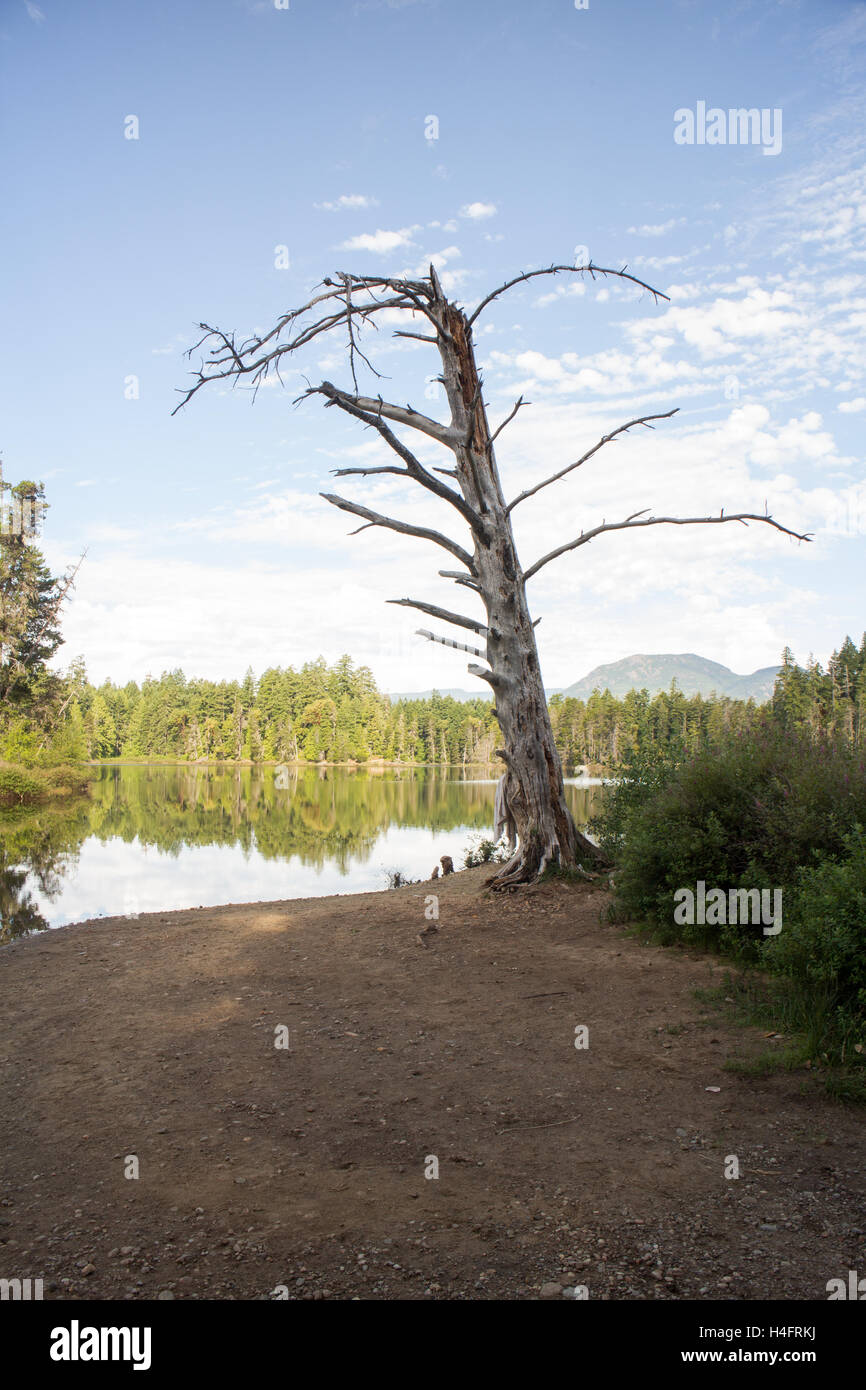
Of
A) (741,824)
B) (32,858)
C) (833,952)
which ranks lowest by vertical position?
(32,858)

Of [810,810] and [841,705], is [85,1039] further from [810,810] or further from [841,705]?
[841,705]

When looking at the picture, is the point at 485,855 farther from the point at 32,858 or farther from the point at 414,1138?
the point at 32,858

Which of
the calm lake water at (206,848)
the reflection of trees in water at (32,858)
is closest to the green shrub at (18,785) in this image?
the calm lake water at (206,848)

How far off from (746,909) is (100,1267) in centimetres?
546

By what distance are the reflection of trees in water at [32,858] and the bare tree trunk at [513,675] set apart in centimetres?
717

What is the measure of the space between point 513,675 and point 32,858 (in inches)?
662

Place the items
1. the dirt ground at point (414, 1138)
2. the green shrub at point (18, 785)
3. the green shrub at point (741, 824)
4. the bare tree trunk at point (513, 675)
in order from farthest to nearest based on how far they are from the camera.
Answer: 1. the green shrub at point (18, 785)
2. the bare tree trunk at point (513, 675)
3. the green shrub at point (741, 824)
4. the dirt ground at point (414, 1138)

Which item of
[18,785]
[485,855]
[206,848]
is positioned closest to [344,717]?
[18,785]

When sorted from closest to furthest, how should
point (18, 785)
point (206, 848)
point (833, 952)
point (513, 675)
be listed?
1. point (833, 952)
2. point (513, 675)
3. point (206, 848)
4. point (18, 785)

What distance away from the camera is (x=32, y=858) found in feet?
71.8

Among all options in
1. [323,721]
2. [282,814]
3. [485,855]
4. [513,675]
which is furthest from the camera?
[323,721]

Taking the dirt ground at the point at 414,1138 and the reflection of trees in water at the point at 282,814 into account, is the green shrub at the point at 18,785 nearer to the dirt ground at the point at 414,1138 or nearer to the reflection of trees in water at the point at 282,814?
the reflection of trees in water at the point at 282,814

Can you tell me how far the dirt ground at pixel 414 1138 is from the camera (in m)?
3.12
